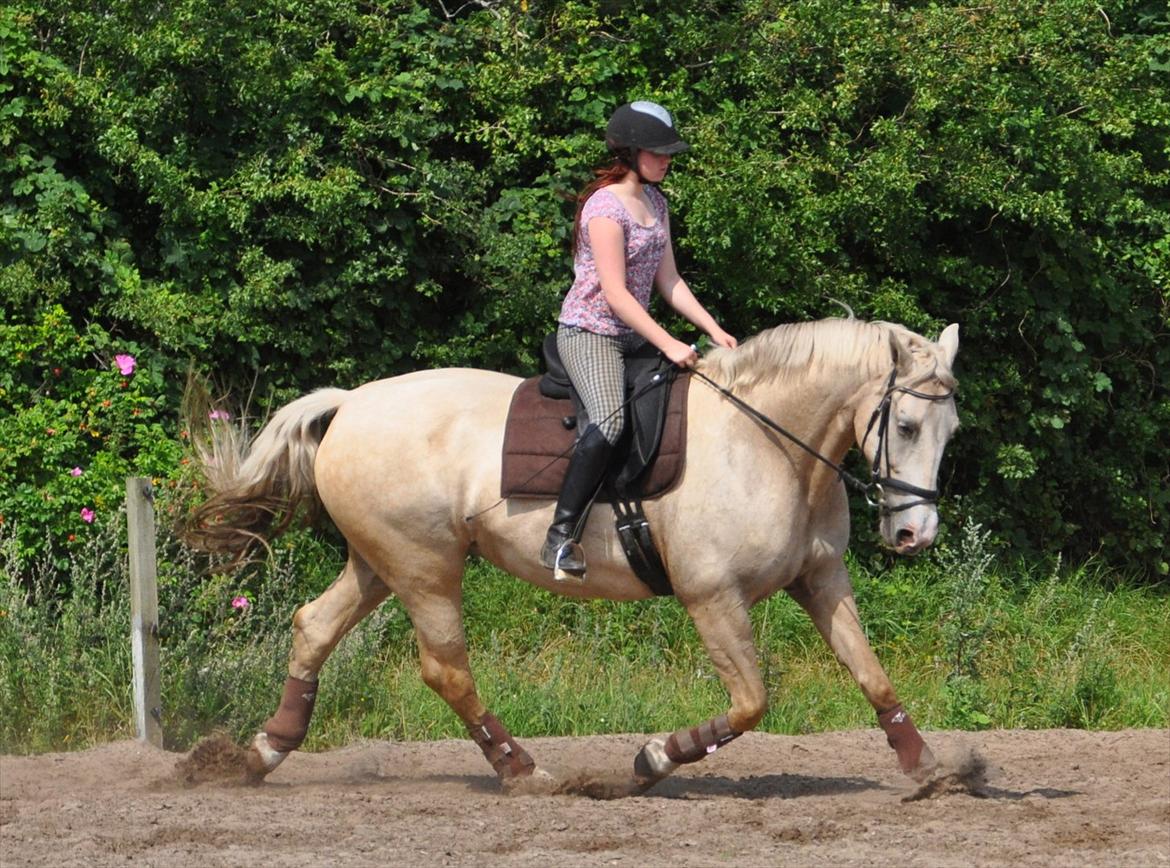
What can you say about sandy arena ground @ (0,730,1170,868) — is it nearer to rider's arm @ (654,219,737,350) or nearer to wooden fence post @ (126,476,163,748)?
wooden fence post @ (126,476,163,748)

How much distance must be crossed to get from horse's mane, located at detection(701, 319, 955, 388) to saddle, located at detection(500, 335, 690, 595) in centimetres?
20

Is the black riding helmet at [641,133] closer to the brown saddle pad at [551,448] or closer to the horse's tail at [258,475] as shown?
the brown saddle pad at [551,448]

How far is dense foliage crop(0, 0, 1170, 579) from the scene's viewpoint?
29.9 ft

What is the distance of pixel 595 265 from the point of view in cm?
626

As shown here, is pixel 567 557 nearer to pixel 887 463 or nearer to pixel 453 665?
pixel 453 665

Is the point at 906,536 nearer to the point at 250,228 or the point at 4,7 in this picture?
the point at 250,228

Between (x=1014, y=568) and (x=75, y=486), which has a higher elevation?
(x=75, y=486)

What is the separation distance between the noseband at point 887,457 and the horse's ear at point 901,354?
0.03m

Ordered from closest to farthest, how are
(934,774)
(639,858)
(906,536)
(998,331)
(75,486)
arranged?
(639,858)
(906,536)
(934,774)
(75,486)
(998,331)

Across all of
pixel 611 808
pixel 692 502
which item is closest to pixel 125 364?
pixel 692 502

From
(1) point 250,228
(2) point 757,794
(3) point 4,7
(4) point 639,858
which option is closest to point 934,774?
(2) point 757,794

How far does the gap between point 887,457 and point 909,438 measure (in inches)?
4.2

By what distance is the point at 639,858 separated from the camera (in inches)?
205

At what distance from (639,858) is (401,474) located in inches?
82.6
